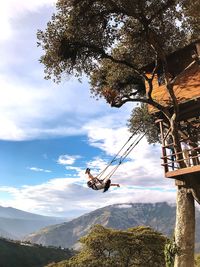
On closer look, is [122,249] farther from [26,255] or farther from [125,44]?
[26,255]

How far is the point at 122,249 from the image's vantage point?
48688mm

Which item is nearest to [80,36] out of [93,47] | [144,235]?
[93,47]

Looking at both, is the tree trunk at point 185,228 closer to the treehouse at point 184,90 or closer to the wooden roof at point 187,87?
the treehouse at point 184,90

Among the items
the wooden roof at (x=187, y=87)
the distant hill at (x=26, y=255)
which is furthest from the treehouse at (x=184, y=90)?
the distant hill at (x=26, y=255)

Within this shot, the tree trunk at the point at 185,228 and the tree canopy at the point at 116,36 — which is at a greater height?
the tree canopy at the point at 116,36

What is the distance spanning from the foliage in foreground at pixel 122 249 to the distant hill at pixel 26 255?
114 m

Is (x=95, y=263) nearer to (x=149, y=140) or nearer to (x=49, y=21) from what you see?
(x=149, y=140)

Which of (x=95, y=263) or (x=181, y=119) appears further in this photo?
(x=95, y=263)

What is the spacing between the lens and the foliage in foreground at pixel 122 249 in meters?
46.9

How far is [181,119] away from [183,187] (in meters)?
7.44

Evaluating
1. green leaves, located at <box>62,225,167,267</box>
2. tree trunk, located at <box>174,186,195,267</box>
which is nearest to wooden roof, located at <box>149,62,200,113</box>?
tree trunk, located at <box>174,186,195,267</box>

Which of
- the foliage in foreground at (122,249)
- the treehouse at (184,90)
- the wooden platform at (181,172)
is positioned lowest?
the foliage in foreground at (122,249)

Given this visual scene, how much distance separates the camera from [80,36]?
24297 mm

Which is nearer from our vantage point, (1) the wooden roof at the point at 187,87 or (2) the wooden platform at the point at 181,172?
(2) the wooden platform at the point at 181,172
